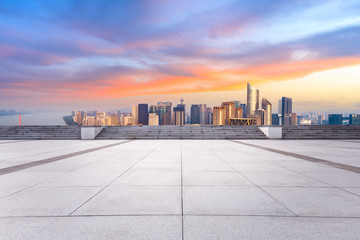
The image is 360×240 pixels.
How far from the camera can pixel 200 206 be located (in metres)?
4.22

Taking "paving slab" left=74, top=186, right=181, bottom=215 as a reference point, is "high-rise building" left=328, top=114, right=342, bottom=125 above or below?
above

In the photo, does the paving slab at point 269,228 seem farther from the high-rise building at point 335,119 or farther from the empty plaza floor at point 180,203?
the high-rise building at point 335,119

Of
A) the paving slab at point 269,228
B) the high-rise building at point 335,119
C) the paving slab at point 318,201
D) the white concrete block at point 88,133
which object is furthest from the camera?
the high-rise building at point 335,119

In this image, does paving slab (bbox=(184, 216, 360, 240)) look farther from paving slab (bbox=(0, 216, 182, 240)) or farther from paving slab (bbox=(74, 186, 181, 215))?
paving slab (bbox=(74, 186, 181, 215))

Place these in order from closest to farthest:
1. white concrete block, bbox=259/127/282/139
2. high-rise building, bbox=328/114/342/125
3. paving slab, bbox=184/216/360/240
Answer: paving slab, bbox=184/216/360/240, white concrete block, bbox=259/127/282/139, high-rise building, bbox=328/114/342/125

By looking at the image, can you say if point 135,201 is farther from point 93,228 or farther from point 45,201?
point 45,201

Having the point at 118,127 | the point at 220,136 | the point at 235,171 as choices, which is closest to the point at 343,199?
the point at 235,171

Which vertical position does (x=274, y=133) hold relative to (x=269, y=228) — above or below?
above

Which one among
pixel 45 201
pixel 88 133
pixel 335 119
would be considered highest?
pixel 335 119

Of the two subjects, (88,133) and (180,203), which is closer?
(180,203)

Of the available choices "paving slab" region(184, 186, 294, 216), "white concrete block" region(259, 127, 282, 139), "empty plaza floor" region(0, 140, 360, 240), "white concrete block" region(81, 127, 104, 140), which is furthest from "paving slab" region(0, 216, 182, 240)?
"white concrete block" region(259, 127, 282, 139)

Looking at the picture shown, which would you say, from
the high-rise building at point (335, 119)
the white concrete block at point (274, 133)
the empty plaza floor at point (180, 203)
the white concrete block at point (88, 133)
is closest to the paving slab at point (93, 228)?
the empty plaza floor at point (180, 203)

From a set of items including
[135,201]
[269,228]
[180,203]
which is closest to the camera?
[269,228]

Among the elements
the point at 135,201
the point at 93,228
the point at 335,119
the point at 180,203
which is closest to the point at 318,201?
the point at 180,203
